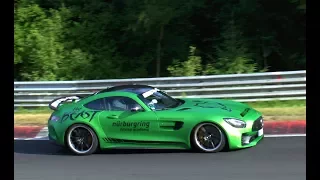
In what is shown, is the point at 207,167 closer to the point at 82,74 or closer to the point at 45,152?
the point at 45,152

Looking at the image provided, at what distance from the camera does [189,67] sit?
1431cm

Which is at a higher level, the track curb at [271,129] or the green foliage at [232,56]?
the green foliage at [232,56]

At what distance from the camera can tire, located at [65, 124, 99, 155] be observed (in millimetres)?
8609

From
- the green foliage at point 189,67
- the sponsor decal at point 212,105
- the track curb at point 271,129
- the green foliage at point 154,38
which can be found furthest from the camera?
the green foliage at point 154,38

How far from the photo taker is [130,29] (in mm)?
15617

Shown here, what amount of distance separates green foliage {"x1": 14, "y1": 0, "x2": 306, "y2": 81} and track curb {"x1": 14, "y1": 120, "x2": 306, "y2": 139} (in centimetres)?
401

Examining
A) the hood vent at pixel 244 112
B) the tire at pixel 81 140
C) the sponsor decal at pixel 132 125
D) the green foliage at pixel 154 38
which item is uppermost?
the green foliage at pixel 154 38

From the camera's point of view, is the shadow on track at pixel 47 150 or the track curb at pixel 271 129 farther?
the track curb at pixel 271 129

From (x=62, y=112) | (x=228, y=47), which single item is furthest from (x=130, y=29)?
(x=62, y=112)

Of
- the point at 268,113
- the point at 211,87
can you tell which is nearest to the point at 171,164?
the point at 268,113

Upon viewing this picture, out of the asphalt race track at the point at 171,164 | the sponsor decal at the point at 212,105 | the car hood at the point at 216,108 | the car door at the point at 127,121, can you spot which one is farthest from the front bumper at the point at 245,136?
the car door at the point at 127,121

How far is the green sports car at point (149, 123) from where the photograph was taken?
8.09m

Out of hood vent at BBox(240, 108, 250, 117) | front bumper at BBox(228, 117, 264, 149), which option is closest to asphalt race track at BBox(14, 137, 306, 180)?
front bumper at BBox(228, 117, 264, 149)

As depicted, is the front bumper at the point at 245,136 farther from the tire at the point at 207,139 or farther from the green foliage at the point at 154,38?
the green foliage at the point at 154,38
